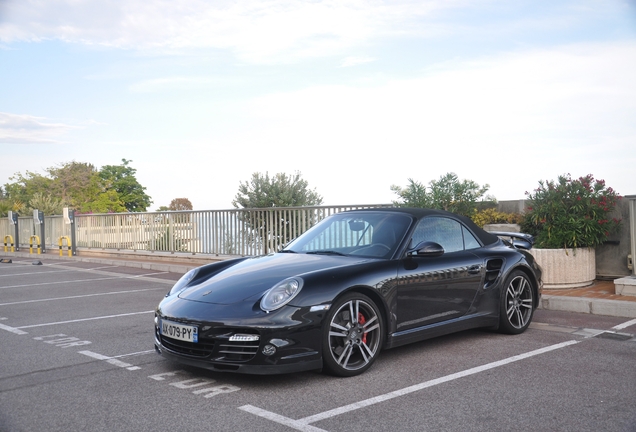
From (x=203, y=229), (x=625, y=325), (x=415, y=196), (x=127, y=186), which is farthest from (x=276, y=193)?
(x=127, y=186)

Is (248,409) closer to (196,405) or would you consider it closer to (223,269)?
(196,405)

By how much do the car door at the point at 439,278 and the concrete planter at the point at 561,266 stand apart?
310 centimetres

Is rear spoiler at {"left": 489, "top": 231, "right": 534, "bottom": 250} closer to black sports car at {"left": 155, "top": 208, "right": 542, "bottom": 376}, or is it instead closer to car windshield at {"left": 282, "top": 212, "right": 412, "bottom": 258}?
black sports car at {"left": 155, "top": 208, "right": 542, "bottom": 376}

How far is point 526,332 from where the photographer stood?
6992mm

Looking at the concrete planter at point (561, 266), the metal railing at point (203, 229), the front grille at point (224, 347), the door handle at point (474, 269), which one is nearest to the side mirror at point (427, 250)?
the door handle at point (474, 269)

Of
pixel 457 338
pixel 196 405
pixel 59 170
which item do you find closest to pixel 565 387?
pixel 457 338

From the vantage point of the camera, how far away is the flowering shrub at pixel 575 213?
9344 mm

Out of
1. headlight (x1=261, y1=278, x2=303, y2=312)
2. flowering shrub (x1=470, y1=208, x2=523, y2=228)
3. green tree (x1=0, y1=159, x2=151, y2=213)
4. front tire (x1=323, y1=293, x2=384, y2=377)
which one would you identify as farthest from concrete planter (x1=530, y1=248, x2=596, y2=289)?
green tree (x1=0, y1=159, x2=151, y2=213)

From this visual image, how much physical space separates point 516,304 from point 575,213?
3.27m

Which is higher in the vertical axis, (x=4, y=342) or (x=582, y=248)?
(x=582, y=248)

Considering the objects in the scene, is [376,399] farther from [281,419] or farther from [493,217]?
[493,217]

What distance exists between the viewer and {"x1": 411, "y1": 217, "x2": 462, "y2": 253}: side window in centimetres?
619

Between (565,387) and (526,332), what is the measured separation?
7.36ft

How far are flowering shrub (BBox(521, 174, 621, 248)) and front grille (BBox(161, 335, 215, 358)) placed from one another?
246 inches
